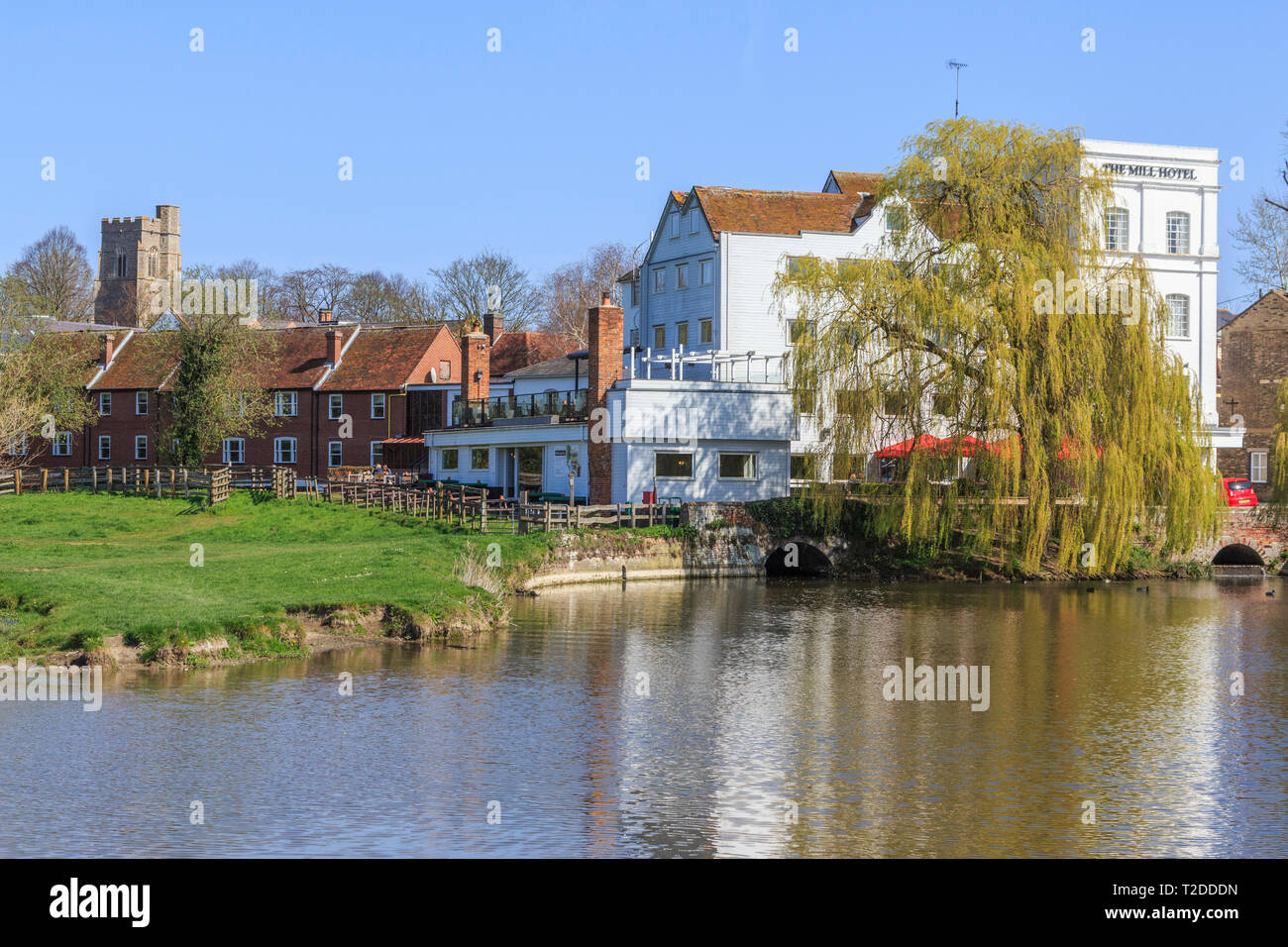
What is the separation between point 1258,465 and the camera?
6538 centimetres

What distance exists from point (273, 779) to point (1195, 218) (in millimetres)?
54435

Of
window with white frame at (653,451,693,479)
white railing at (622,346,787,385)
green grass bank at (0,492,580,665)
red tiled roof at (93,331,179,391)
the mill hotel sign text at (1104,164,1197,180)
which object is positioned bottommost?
green grass bank at (0,492,580,665)

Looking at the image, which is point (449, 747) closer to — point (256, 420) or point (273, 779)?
point (273, 779)

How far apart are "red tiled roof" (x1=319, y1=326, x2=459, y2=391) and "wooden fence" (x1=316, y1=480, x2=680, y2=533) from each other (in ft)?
57.4

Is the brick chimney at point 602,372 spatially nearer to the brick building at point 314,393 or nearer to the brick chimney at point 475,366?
the brick chimney at point 475,366

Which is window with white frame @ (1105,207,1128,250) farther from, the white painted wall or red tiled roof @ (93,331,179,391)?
red tiled roof @ (93,331,179,391)

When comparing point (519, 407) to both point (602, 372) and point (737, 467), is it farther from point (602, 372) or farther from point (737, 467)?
point (737, 467)

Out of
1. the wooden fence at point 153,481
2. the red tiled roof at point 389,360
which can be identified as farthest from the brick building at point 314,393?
the wooden fence at point 153,481

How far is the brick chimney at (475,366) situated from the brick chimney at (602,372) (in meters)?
10.9

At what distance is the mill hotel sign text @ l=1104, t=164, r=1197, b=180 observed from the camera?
194ft

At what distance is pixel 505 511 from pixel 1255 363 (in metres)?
40.5

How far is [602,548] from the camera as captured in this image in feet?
143

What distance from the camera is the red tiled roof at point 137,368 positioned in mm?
71512

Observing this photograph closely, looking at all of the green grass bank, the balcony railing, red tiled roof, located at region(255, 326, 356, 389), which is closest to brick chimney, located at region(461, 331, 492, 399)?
the balcony railing
